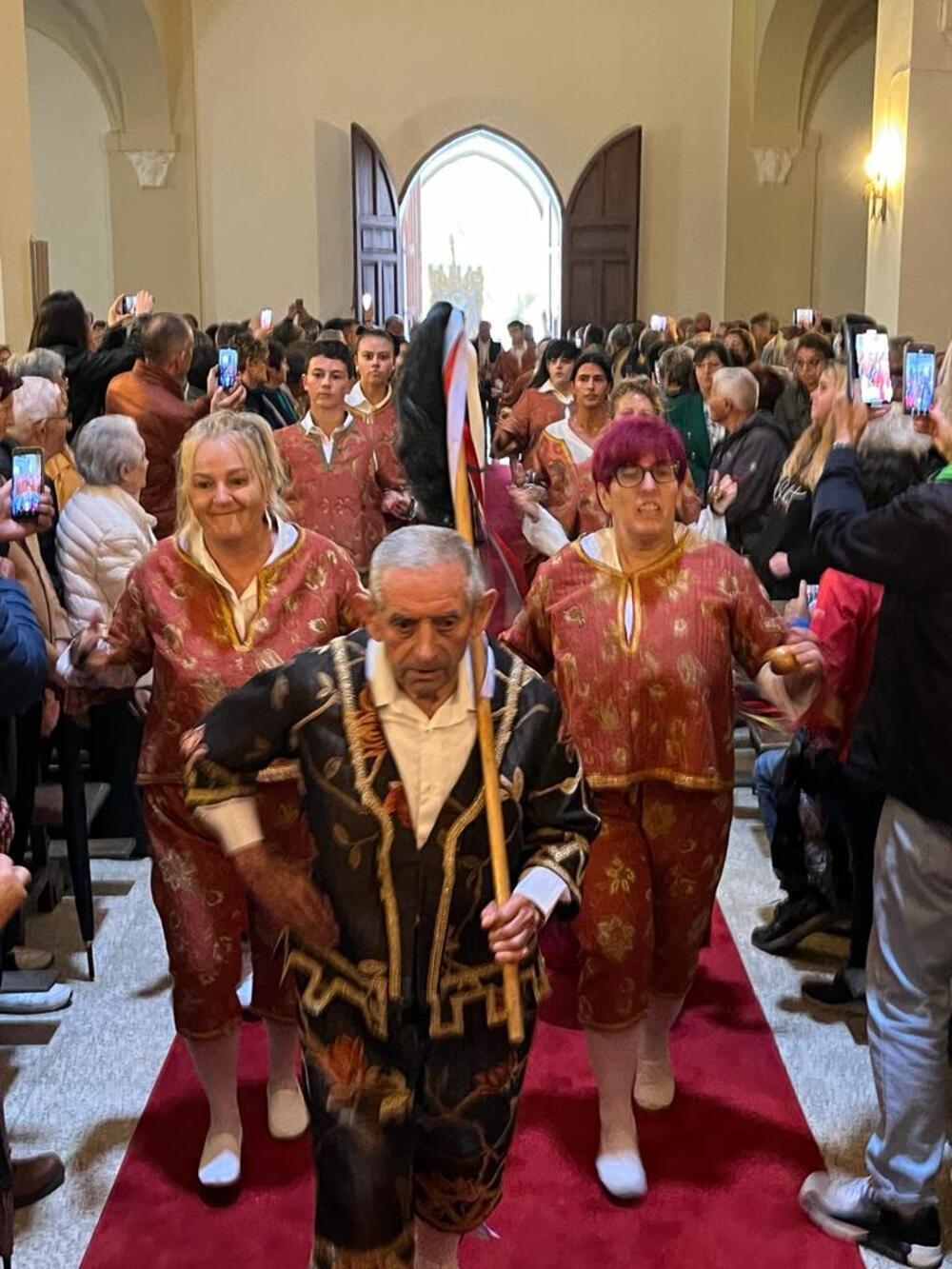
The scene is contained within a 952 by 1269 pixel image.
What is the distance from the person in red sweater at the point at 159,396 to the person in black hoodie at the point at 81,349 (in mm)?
277

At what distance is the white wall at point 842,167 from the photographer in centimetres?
1745

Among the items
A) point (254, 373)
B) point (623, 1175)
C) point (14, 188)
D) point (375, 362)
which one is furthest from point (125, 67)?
point (623, 1175)

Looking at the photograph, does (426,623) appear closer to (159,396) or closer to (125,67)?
(159,396)

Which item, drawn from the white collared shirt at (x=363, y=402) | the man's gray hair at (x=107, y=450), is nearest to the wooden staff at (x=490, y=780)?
the man's gray hair at (x=107, y=450)

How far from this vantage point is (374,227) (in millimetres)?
16922

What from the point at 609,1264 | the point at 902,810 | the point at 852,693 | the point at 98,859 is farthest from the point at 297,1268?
the point at 98,859

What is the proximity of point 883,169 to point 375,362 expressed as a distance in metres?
6.02

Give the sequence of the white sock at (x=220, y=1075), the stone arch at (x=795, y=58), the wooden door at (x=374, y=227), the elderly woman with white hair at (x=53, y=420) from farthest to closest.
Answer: the wooden door at (x=374, y=227) < the stone arch at (x=795, y=58) < the elderly woman with white hair at (x=53, y=420) < the white sock at (x=220, y=1075)

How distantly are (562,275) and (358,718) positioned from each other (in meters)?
15.7

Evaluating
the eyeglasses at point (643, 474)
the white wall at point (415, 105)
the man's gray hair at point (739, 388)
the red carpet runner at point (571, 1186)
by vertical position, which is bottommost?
the red carpet runner at point (571, 1186)

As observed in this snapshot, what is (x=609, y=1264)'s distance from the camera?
310 cm

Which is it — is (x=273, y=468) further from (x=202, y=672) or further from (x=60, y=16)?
(x=60, y=16)

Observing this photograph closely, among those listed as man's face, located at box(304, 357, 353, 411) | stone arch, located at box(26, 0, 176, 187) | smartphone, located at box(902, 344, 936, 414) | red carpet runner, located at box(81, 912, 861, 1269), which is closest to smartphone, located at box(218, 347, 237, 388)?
man's face, located at box(304, 357, 353, 411)

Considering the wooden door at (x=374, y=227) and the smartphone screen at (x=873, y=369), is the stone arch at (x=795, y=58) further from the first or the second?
the smartphone screen at (x=873, y=369)
